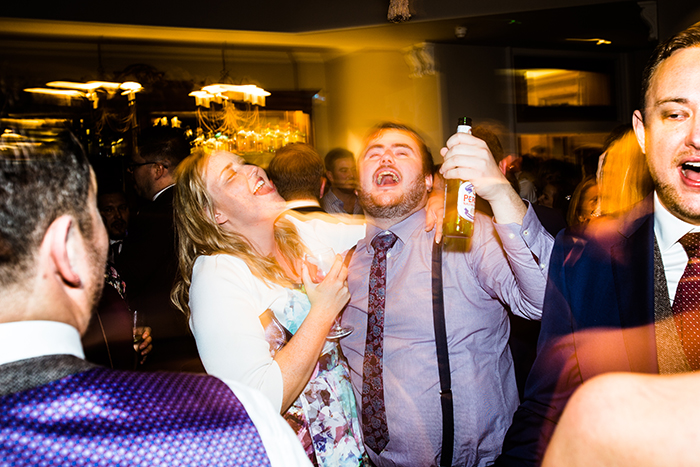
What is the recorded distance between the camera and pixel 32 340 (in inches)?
22.3

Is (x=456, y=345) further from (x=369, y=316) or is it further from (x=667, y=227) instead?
(x=667, y=227)

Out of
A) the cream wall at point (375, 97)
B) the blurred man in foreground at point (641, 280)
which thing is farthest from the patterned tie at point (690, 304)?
the cream wall at point (375, 97)

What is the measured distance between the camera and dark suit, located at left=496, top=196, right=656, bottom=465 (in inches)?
41.2

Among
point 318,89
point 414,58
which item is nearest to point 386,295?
point 414,58

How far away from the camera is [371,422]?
5.24ft

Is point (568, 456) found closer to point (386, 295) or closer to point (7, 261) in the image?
point (7, 261)

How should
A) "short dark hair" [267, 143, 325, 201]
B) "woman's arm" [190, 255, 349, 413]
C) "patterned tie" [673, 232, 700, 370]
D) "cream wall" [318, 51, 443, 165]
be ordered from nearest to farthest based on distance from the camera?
1. "patterned tie" [673, 232, 700, 370]
2. "woman's arm" [190, 255, 349, 413]
3. "short dark hair" [267, 143, 325, 201]
4. "cream wall" [318, 51, 443, 165]

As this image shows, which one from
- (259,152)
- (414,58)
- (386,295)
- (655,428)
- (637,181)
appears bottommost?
(386,295)

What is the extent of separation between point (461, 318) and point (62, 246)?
4.16 ft

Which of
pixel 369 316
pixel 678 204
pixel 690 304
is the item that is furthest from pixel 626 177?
pixel 369 316

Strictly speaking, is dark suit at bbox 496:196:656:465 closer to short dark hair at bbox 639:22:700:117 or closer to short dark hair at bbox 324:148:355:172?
short dark hair at bbox 639:22:700:117

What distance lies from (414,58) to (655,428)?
629cm

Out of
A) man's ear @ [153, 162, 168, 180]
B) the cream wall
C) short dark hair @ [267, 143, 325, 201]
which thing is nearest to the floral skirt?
short dark hair @ [267, 143, 325, 201]

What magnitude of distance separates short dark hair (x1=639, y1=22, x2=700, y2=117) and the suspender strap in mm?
802
